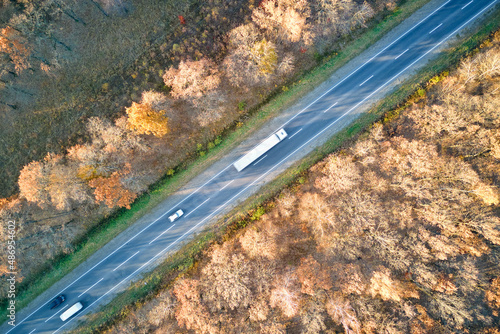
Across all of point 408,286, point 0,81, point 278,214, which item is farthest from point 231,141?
point 0,81

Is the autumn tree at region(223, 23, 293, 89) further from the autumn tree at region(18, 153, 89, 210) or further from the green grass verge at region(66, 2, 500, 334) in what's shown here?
the autumn tree at region(18, 153, 89, 210)

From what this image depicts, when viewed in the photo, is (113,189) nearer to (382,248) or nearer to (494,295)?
(382,248)

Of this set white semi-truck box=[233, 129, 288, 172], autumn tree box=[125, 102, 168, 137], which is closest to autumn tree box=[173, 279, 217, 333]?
white semi-truck box=[233, 129, 288, 172]

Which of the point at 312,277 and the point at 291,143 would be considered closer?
the point at 312,277

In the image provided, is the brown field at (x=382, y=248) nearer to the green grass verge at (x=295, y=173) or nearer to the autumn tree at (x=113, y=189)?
the green grass verge at (x=295, y=173)

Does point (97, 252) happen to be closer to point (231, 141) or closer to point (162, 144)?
point (162, 144)

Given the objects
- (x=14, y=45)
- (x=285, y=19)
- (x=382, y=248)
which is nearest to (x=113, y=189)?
(x=14, y=45)

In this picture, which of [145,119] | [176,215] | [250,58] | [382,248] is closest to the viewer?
[145,119]
